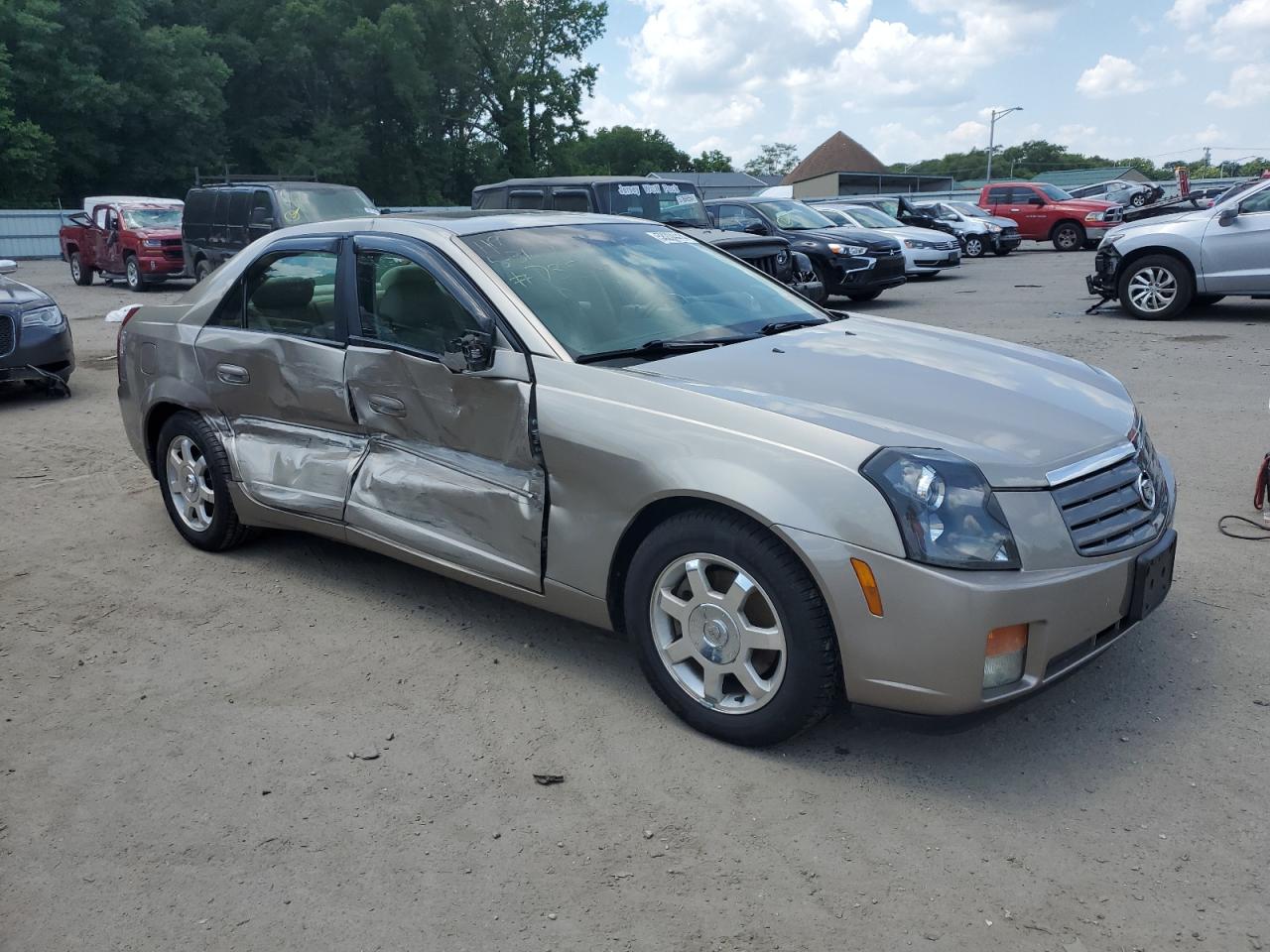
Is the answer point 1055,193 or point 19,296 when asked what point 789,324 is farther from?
point 1055,193

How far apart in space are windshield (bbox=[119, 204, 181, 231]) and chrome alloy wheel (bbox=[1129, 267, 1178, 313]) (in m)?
16.5

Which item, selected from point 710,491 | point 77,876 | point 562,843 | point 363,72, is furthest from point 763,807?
point 363,72

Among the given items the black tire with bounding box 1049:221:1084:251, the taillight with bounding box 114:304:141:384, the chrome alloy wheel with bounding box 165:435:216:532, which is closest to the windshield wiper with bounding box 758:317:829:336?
the chrome alloy wheel with bounding box 165:435:216:532

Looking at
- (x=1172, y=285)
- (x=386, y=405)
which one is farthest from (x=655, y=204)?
(x=386, y=405)

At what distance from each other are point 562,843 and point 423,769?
0.62 metres

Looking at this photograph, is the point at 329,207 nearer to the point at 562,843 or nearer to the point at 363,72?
the point at 562,843

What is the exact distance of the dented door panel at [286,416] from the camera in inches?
181

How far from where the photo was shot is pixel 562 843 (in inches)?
119

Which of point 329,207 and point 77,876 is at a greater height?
point 329,207

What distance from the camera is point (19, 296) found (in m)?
9.80

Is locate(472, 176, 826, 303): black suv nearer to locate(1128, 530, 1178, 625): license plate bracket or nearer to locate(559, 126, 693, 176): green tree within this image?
locate(1128, 530, 1178, 625): license plate bracket

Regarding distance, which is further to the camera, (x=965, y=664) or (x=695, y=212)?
(x=695, y=212)

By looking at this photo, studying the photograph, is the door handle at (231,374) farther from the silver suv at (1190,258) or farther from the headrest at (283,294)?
the silver suv at (1190,258)

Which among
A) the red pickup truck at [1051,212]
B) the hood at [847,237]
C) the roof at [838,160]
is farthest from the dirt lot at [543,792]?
the roof at [838,160]
